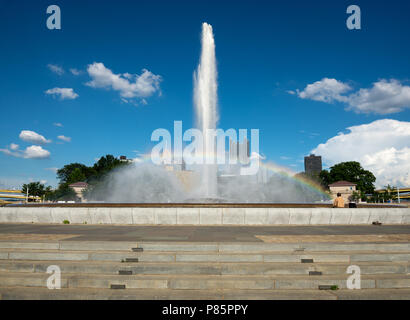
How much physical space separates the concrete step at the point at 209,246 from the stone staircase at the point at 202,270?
26 mm

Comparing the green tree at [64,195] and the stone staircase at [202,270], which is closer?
the stone staircase at [202,270]

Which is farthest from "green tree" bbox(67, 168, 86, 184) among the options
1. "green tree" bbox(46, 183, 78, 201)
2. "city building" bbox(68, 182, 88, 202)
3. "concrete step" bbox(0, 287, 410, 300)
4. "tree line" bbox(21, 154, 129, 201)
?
"concrete step" bbox(0, 287, 410, 300)

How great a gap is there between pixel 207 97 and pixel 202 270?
30734 mm

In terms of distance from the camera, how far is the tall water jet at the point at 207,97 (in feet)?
110

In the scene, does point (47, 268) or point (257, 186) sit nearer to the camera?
point (47, 268)

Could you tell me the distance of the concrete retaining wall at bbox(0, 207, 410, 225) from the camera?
14.3m

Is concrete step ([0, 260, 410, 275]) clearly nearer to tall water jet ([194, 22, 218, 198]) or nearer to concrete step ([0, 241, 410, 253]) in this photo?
concrete step ([0, 241, 410, 253])

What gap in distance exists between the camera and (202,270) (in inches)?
258

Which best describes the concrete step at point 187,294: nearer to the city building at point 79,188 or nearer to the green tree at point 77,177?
the city building at point 79,188

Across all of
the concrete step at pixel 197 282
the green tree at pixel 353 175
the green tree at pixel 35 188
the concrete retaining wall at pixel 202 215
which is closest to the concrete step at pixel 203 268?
the concrete step at pixel 197 282
